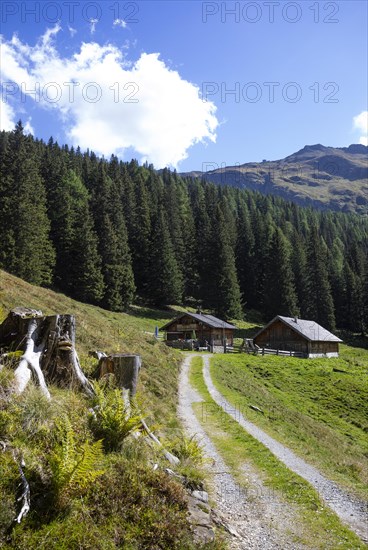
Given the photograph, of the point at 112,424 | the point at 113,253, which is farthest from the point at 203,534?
the point at 113,253

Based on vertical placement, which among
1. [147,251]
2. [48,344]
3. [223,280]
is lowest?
[48,344]

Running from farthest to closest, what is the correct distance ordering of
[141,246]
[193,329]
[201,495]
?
[141,246] < [193,329] < [201,495]

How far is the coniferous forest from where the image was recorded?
5447 centimetres

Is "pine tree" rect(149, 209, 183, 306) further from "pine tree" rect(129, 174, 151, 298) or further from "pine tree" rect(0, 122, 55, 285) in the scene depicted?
"pine tree" rect(0, 122, 55, 285)

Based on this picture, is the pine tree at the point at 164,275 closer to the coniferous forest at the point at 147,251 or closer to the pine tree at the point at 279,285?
the coniferous forest at the point at 147,251

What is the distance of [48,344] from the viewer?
9.09 m

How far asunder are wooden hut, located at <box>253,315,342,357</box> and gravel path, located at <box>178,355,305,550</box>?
46.4m

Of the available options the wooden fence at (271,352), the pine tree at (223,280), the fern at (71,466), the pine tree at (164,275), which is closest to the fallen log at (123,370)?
the fern at (71,466)

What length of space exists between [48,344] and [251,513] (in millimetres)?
5679

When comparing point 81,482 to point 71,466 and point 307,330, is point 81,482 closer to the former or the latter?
point 71,466

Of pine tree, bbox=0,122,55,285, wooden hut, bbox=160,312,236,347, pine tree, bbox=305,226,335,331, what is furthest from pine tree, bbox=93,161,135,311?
pine tree, bbox=305,226,335,331

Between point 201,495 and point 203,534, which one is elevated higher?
point 203,534

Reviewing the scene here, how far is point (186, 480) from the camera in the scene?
26.2ft

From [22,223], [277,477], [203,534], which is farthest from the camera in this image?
[22,223]
